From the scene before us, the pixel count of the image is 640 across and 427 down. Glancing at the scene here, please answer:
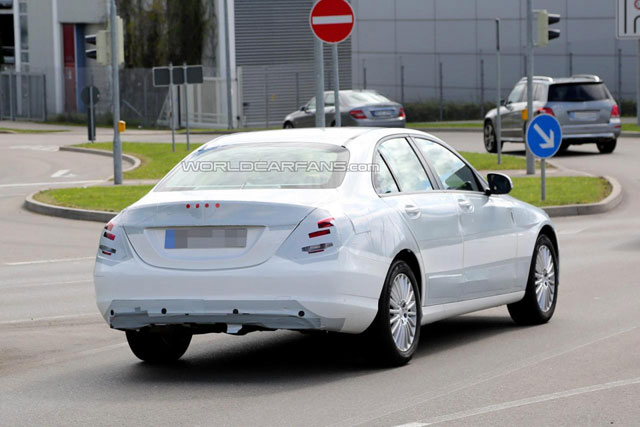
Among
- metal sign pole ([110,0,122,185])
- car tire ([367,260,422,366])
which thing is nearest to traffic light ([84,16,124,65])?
metal sign pole ([110,0,122,185])

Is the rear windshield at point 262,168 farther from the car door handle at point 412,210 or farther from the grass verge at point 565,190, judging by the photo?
the grass verge at point 565,190

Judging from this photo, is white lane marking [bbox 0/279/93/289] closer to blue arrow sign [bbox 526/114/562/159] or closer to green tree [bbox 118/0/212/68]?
blue arrow sign [bbox 526/114/562/159]

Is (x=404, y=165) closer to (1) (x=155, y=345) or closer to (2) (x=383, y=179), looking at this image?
(2) (x=383, y=179)

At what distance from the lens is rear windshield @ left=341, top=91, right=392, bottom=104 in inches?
1469

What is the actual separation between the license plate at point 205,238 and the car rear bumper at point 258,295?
0.16 metres

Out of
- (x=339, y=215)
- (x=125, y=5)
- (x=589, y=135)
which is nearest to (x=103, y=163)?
(x=589, y=135)

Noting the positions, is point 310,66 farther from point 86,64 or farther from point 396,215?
point 396,215

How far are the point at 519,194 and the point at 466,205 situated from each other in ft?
42.6

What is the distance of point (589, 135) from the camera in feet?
103

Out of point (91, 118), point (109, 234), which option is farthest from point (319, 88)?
point (91, 118)

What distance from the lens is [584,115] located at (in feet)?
102

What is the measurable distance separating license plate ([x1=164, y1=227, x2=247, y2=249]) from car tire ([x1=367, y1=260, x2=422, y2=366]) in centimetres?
93

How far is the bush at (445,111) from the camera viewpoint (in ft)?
168

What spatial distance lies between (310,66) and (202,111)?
183 inches
